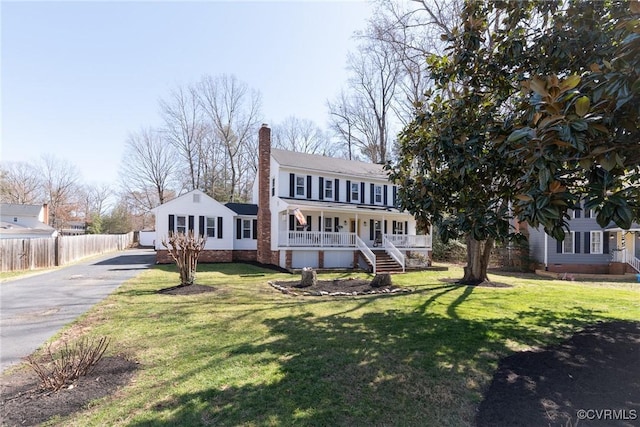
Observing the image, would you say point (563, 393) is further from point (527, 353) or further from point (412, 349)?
point (412, 349)

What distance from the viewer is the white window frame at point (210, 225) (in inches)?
819

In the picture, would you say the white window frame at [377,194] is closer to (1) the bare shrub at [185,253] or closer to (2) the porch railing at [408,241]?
(2) the porch railing at [408,241]

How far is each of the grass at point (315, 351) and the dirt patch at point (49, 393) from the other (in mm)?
216

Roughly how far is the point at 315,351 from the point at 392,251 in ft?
48.5

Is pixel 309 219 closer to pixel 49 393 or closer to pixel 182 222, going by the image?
pixel 182 222

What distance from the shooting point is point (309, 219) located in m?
20.2

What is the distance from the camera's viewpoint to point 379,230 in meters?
21.8

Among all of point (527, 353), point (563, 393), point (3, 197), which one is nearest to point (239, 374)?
point (563, 393)

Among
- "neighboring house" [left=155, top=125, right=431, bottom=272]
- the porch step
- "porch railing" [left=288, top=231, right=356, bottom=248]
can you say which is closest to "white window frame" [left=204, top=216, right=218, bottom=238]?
"neighboring house" [left=155, top=125, right=431, bottom=272]

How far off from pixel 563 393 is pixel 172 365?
5.20m

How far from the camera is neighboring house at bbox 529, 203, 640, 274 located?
20422 millimetres

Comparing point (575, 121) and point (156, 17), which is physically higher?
point (156, 17)

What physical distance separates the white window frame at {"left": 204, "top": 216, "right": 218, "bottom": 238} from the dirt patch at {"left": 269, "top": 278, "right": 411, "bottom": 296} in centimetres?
1000

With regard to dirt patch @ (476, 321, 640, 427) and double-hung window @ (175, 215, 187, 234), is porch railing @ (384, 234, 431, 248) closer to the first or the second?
double-hung window @ (175, 215, 187, 234)
